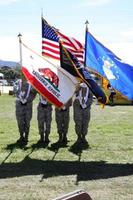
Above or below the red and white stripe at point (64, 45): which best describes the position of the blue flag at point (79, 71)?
below

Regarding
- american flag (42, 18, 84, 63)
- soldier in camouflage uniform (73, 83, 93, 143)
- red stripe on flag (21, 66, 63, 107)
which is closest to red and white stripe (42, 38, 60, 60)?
american flag (42, 18, 84, 63)

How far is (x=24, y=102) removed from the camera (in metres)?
13.6

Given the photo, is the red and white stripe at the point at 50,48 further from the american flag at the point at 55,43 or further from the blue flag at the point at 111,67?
the blue flag at the point at 111,67

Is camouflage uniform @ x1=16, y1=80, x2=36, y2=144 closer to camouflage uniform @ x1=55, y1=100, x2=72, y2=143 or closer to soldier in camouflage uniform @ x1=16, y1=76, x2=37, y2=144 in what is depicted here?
soldier in camouflage uniform @ x1=16, y1=76, x2=37, y2=144

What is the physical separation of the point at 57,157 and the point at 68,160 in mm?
427

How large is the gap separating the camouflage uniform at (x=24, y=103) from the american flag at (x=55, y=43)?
3.99 feet

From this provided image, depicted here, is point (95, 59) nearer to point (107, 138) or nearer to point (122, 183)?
point (122, 183)

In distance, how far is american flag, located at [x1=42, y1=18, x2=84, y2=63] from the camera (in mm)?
12484

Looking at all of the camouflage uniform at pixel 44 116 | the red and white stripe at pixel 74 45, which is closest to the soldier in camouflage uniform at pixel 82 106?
the camouflage uniform at pixel 44 116

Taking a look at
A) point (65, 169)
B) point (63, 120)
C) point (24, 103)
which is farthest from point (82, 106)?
point (65, 169)

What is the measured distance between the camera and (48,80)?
1161 centimetres

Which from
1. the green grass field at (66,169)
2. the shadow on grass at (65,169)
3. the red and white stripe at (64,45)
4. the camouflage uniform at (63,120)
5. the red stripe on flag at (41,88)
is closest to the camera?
the green grass field at (66,169)

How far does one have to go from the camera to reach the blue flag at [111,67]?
11141mm

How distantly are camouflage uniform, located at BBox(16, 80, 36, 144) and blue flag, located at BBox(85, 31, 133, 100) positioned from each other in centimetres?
258
